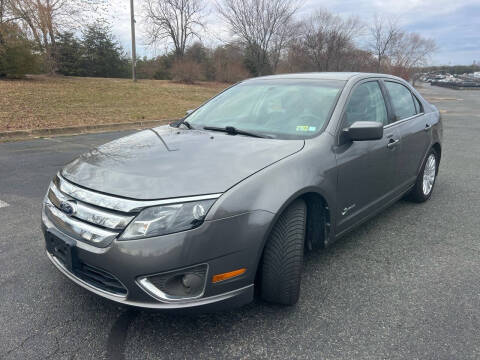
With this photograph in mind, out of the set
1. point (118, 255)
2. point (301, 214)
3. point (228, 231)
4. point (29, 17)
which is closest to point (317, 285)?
point (301, 214)

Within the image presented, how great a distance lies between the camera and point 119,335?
7.04 ft

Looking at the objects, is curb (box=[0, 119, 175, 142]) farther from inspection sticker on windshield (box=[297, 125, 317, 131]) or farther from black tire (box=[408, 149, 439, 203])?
black tire (box=[408, 149, 439, 203])

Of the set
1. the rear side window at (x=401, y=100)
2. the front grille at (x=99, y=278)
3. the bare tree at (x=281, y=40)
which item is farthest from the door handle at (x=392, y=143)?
the bare tree at (x=281, y=40)

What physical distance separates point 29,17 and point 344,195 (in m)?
18.4

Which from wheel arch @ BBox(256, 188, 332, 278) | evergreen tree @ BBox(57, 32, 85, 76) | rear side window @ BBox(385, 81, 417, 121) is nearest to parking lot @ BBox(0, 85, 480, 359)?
wheel arch @ BBox(256, 188, 332, 278)

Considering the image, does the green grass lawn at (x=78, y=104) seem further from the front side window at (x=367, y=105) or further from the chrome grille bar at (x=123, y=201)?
the front side window at (x=367, y=105)

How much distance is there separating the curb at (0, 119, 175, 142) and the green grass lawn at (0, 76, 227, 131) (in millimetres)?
403

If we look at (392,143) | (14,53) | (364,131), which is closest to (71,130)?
(392,143)

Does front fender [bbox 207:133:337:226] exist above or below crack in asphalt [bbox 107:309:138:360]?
above

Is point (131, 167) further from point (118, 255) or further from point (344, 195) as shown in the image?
point (344, 195)

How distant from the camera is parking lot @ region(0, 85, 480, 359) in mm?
2062

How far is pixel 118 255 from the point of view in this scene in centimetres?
191

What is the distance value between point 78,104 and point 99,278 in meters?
12.7

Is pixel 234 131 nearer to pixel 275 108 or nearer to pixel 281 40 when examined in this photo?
pixel 275 108
